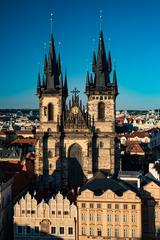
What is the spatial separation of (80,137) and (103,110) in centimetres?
678

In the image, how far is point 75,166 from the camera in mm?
75812

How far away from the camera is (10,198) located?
209 ft

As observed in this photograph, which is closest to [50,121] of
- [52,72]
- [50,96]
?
[50,96]

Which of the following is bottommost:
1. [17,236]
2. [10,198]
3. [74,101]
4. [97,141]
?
[17,236]

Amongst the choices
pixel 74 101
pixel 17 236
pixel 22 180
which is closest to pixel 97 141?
pixel 74 101

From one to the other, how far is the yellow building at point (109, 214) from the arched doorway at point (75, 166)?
19.0m

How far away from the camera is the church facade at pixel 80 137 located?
246 ft

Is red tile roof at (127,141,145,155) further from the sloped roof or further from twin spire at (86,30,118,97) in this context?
the sloped roof

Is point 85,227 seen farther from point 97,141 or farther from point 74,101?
point 74,101

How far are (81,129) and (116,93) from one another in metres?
9.59

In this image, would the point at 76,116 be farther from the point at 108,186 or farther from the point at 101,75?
the point at 108,186

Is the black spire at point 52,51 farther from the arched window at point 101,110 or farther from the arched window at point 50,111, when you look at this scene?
the arched window at point 101,110

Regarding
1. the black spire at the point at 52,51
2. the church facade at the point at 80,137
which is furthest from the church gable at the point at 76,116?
the black spire at the point at 52,51

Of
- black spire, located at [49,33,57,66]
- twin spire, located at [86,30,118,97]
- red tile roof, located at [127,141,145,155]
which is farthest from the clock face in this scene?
red tile roof, located at [127,141,145,155]
